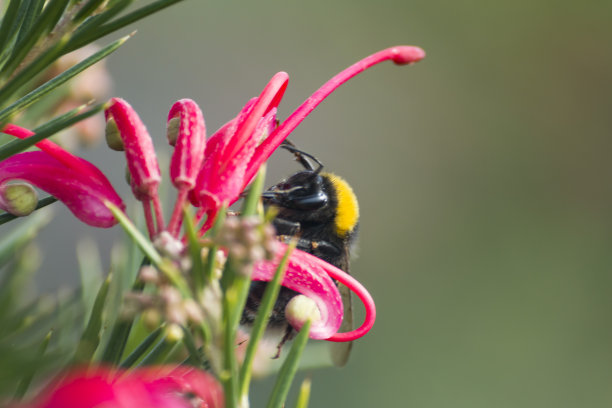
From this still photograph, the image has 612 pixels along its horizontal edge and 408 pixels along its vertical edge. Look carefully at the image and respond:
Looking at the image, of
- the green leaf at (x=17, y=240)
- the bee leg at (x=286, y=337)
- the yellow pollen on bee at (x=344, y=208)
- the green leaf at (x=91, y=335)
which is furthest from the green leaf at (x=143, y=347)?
the yellow pollen on bee at (x=344, y=208)

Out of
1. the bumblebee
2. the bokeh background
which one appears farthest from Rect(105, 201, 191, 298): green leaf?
the bokeh background

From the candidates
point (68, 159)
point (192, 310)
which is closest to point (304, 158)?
point (68, 159)

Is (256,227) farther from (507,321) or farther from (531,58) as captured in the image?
(531,58)

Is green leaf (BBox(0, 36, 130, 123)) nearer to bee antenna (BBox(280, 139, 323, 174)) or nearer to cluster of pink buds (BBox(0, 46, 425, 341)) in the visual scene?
cluster of pink buds (BBox(0, 46, 425, 341))

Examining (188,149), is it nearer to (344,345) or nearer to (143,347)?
(143,347)

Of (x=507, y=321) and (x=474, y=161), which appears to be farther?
(x=474, y=161)

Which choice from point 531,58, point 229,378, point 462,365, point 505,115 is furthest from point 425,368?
point 229,378
